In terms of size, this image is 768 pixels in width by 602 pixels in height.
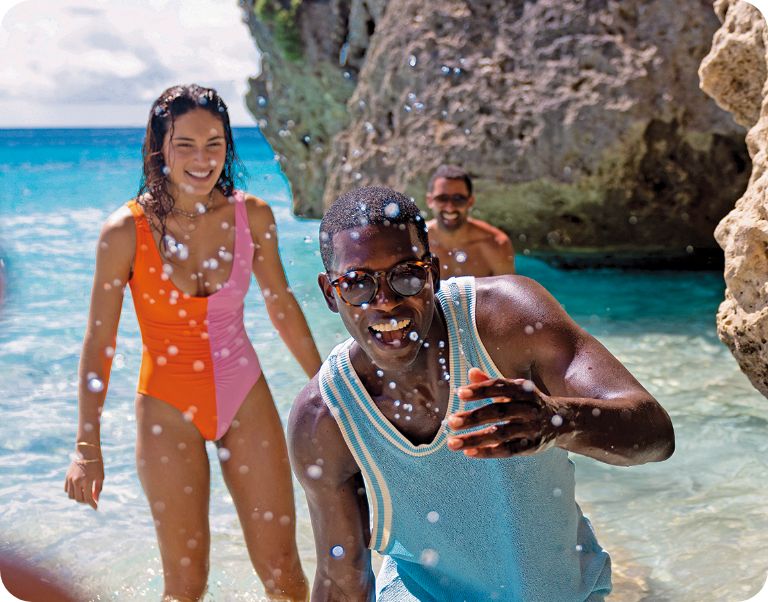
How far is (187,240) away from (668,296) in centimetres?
709

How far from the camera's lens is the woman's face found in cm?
346

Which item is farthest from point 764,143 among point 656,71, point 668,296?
point 668,296

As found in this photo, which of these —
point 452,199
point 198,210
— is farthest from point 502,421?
point 452,199

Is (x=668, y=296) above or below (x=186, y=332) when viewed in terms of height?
below

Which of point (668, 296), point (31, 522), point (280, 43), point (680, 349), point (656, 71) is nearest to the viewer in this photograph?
point (31, 522)

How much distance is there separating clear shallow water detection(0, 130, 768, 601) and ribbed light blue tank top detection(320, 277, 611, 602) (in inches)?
65.6

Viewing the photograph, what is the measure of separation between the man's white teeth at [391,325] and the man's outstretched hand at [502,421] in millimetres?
507

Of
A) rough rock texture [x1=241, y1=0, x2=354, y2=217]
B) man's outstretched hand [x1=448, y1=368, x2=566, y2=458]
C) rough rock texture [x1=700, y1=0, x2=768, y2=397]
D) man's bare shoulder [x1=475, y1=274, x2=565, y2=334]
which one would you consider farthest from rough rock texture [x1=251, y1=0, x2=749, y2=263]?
man's outstretched hand [x1=448, y1=368, x2=566, y2=458]

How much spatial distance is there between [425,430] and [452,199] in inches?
155

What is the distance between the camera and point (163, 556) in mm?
3398

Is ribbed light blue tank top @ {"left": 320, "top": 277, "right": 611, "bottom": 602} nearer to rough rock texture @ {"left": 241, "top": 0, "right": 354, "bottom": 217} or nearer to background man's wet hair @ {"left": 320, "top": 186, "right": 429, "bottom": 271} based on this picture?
background man's wet hair @ {"left": 320, "top": 186, "right": 429, "bottom": 271}

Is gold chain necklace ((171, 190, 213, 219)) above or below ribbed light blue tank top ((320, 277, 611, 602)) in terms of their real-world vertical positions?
above

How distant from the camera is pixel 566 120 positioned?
9.08m

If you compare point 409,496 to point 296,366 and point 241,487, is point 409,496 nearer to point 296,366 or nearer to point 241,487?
point 241,487
